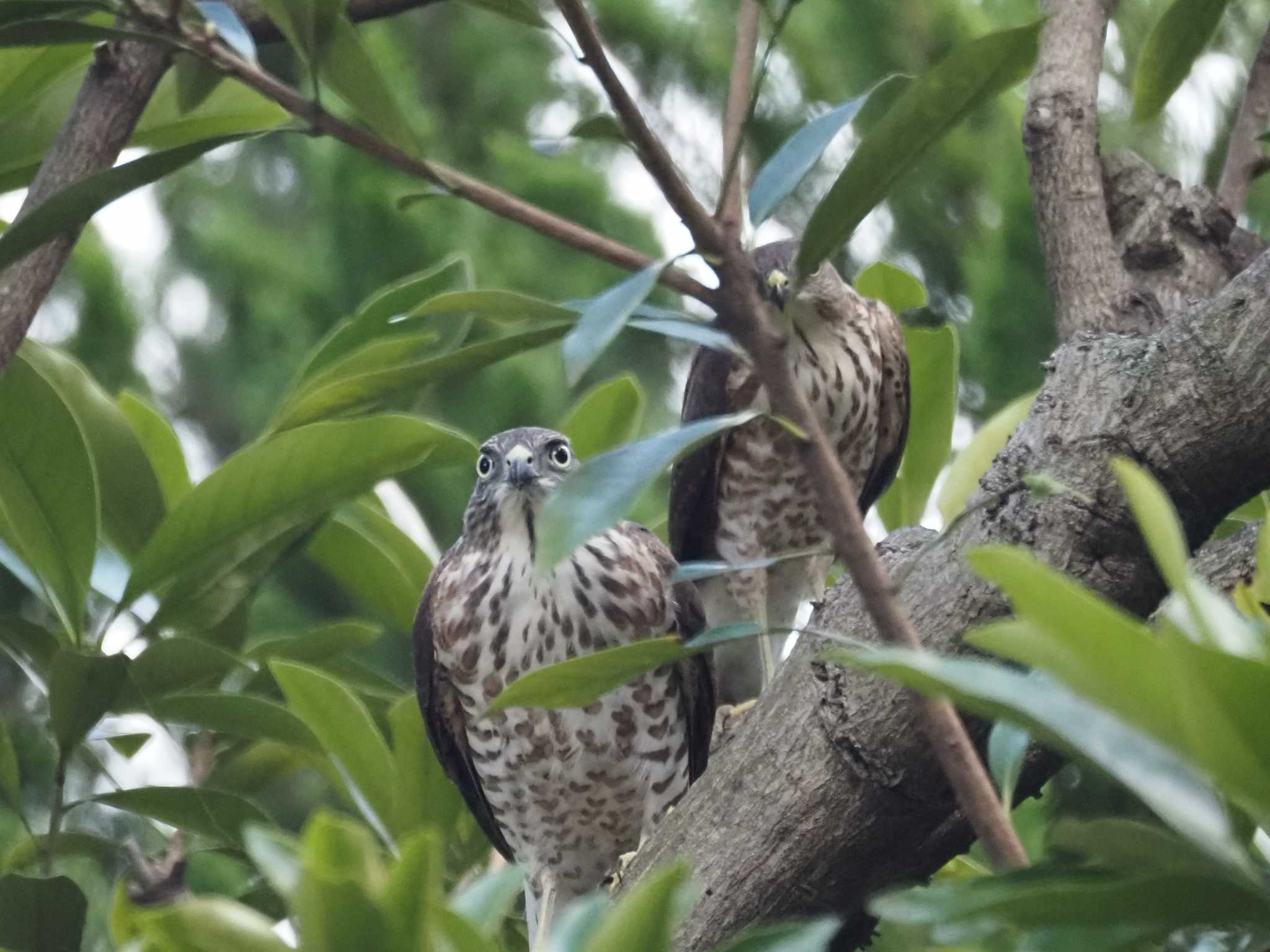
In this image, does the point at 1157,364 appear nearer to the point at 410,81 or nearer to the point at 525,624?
the point at 525,624

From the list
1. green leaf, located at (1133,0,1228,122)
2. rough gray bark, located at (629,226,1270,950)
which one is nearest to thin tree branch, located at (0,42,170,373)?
rough gray bark, located at (629,226,1270,950)

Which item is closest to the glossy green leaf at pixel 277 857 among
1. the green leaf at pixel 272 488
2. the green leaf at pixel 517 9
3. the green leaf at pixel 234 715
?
the green leaf at pixel 517 9

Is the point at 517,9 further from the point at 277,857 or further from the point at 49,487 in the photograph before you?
the point at 49,487

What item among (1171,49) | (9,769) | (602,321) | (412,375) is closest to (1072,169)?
(1171,49)

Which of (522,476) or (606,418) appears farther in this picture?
(606,418)

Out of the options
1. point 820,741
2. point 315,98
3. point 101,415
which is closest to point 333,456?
point 101,415

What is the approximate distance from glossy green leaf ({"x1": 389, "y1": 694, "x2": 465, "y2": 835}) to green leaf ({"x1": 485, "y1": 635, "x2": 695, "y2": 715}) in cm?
145

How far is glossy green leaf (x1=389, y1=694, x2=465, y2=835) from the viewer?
104 inches

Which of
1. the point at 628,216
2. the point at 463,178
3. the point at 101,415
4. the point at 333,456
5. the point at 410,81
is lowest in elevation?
the point at 463,178

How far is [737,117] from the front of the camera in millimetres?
1201

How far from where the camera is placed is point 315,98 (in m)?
1.23

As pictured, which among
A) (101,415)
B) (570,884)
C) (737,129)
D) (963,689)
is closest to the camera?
(963,689)

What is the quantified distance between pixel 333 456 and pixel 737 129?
1112 mm

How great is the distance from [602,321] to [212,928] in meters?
0.44
